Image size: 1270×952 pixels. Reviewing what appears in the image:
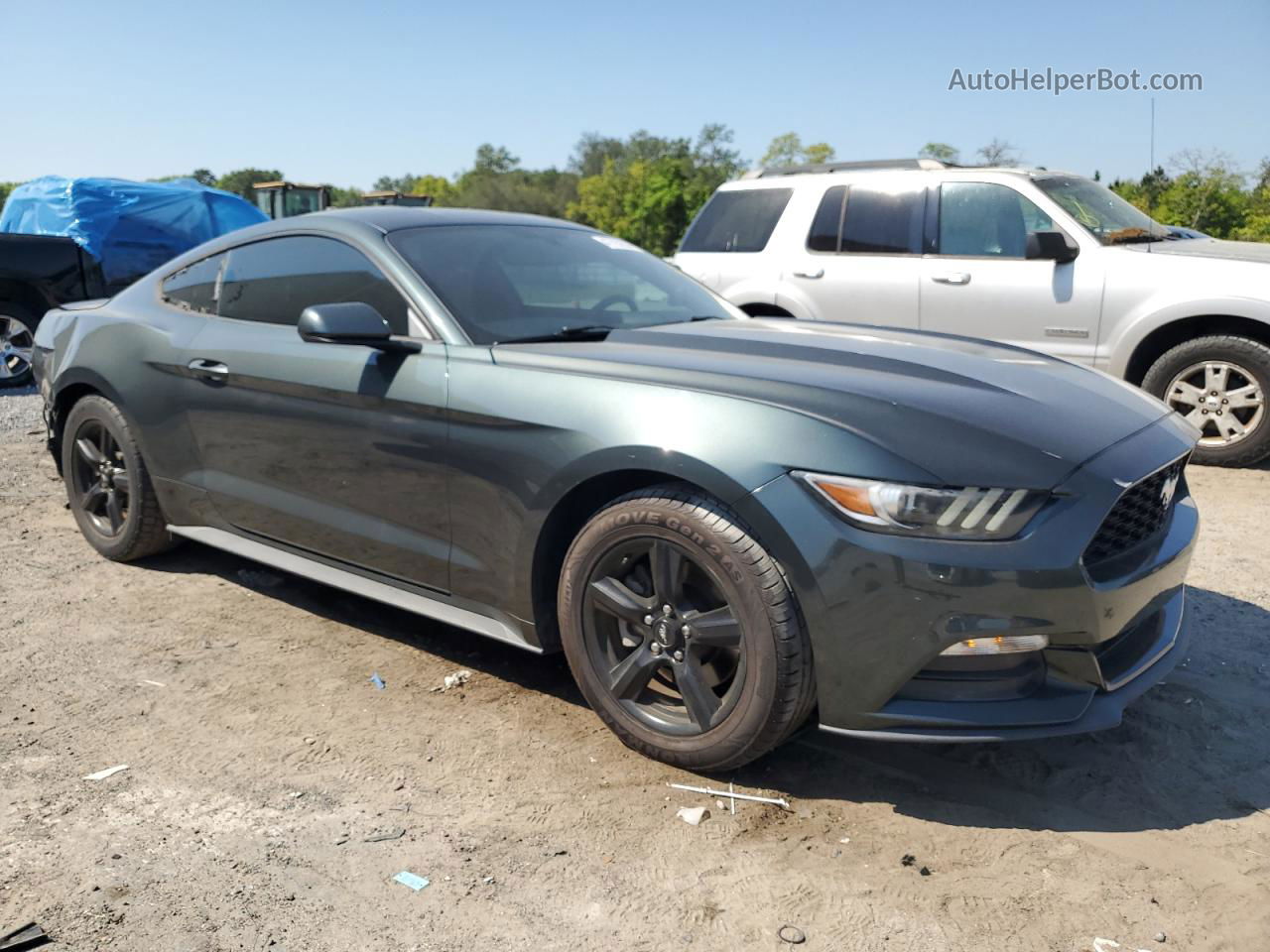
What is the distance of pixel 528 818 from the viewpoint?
2850 millimetres

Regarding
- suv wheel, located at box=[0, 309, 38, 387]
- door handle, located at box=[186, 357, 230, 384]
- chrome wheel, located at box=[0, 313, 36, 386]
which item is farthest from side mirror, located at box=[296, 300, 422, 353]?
chrome wheel, located at box=[0, 313, 36, 386]

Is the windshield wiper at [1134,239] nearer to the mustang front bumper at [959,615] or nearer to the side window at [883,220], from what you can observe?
the side window at [883,220]

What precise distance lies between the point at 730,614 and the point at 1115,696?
1.04m

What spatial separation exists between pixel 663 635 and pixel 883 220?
5.72 meters

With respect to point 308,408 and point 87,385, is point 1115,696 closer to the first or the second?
point 308,408

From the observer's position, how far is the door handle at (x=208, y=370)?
4.16 meters

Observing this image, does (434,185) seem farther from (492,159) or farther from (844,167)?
(844,167)

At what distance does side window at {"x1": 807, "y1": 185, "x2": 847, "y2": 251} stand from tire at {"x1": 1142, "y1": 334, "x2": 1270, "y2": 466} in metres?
2.45

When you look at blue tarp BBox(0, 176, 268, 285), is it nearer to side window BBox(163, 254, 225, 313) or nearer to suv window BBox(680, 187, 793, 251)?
suv window BBox(680, 187, 793, 251)

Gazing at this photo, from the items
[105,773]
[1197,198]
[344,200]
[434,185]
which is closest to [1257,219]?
[1197,198]

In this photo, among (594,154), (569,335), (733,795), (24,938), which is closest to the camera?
(24,938)

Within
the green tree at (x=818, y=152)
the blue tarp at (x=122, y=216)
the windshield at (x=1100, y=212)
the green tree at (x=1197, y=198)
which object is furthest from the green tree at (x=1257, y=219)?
the green tree at (x=818, y=152)

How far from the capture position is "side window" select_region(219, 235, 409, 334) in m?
3.77

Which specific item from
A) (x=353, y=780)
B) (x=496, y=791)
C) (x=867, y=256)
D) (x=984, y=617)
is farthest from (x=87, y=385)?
(x=867, y=256)
